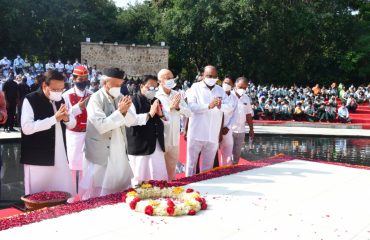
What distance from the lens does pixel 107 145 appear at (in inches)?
178

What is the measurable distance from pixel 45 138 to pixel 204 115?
8.13 ft

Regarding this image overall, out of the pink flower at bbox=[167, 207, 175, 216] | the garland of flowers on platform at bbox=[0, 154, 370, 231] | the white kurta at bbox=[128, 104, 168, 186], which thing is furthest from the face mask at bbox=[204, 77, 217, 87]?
the pink flower at bbox=[167, 207, 175, 216]

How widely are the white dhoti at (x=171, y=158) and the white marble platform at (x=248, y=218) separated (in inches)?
27.2

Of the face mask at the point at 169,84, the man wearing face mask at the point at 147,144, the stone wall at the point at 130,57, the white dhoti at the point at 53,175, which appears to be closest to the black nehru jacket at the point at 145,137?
the man wearing face mask at the point at 147,144

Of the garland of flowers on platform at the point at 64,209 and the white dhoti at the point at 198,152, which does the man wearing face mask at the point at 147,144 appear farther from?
the white dhoti at the point at 198,152

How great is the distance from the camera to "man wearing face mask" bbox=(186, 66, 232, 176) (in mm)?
6176

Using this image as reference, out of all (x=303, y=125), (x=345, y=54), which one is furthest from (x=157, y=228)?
(x=345, y=54)

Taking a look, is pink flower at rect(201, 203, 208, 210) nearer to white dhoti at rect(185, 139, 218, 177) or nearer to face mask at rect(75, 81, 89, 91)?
white dhoti at rect(185, 139, 218, 177)

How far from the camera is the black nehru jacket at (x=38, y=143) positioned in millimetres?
4398

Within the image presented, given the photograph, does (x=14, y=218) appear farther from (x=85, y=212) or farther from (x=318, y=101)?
(x=318, y=101)

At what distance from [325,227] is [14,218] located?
8.56 feet

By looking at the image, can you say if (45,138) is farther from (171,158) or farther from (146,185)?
(171,158)

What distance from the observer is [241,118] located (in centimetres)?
714

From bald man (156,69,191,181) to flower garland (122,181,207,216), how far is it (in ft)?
3.31
